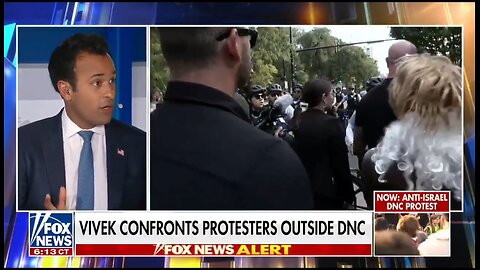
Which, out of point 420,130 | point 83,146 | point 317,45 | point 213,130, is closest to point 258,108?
point 213,130

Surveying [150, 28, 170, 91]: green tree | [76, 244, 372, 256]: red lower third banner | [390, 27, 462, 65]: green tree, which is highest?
[390, 27, 462, 65]: green tree

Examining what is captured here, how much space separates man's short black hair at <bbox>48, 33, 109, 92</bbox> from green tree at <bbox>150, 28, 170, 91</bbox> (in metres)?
0.31

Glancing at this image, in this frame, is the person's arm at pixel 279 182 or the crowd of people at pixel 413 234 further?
the crowd of people at pixel 413 234

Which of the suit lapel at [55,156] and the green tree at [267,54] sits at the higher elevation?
the green tree at [267,54]

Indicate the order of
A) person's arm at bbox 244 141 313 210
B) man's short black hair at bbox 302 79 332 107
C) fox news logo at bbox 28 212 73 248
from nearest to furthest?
person's arm at bbox 244 141 313 210 → man's short black hair at bbox 302 79 332 107 → fox news logo at bbox 28 212 73 248

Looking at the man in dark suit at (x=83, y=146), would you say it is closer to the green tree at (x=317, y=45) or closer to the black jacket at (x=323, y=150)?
the black jacket at (x=323, y=150)

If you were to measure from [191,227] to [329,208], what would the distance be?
3.05ft

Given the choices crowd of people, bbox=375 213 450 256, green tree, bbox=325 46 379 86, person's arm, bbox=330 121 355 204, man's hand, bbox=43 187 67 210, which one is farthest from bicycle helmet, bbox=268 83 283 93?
man's hand, bbox=43 187 67 210

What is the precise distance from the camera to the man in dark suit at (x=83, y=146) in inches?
160

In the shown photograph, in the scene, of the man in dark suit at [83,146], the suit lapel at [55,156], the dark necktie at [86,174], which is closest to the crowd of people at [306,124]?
the man in dark suit at [83,146]

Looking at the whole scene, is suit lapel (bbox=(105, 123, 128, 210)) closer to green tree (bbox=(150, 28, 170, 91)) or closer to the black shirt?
green tree (bbox=(150, 28, 170, 91))

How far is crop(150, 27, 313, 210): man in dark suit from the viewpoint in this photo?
397cm

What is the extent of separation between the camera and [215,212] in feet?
13.3

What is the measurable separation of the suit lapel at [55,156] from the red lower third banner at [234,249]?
481 millimetres
